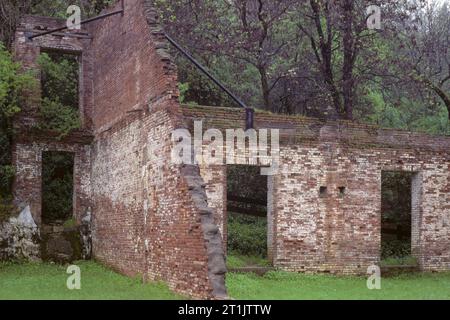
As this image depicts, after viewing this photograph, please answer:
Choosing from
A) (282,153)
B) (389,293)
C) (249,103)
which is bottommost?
(389,293)

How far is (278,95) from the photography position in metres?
25.8

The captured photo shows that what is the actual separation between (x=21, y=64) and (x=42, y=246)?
5.06m

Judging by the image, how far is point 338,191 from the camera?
1502 centimetres

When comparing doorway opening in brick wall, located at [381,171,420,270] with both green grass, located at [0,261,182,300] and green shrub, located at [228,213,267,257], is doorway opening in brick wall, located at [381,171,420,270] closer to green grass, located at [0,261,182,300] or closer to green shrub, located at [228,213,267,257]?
green shrub, located at [228,213,267,257]

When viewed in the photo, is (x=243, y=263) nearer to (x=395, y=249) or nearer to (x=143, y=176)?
(x=143, y=176)

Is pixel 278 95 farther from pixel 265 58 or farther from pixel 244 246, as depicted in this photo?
pixel 244 246

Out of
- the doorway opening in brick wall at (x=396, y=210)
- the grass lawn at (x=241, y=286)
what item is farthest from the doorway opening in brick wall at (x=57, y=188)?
the doorway opening in brick wall at (x=396, y=210)

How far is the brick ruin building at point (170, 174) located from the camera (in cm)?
1247

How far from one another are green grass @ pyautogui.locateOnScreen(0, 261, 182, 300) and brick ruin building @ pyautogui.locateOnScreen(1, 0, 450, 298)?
1.17 ft

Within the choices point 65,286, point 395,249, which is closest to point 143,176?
point 65,286

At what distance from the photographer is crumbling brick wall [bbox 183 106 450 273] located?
14469 mm

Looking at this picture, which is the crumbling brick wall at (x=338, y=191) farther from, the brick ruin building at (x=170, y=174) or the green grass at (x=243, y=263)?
the green grass at (x=243, y=263)

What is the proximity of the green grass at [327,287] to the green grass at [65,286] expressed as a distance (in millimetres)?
1672
